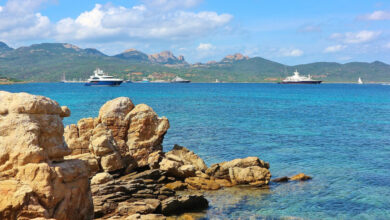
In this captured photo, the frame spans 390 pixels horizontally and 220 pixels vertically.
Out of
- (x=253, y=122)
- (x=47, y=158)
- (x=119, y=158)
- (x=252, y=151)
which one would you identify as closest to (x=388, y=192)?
(x=252, y=151)

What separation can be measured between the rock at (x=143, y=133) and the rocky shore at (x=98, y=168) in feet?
0.11

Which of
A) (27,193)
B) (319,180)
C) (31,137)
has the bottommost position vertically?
(319,180)

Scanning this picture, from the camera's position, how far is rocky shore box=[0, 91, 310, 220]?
10.6 meters

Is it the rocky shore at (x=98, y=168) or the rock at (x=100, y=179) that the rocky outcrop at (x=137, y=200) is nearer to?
the rocky shore at (x=98, y=168)

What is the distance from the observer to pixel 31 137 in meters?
11.0

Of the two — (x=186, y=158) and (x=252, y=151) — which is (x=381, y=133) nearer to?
(x=252, y=151)

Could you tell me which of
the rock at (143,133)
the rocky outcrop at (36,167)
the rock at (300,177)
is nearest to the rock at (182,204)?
the rocky outcrop at (36,167)

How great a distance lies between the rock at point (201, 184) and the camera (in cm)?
2173

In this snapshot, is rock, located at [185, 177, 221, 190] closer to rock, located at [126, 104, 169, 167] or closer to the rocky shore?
the rocky shore

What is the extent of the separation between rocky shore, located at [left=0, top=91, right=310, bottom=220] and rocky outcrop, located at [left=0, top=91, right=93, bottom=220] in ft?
0.09

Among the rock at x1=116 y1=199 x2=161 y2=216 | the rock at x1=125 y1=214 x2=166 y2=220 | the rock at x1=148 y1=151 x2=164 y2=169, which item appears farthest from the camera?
the rock at x1=148 y1=151 x2=164 y2=169

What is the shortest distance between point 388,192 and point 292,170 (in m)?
6.54

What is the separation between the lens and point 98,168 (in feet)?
68.4

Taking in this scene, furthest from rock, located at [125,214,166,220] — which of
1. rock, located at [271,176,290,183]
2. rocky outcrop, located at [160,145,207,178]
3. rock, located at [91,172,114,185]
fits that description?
rock, located at [271,176,290,183]
